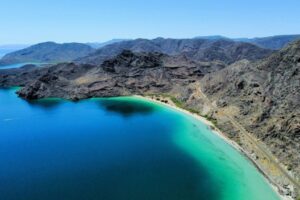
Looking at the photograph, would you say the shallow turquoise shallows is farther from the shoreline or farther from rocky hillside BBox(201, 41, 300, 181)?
rocky hillside BBox(201, 41, 300, 181)

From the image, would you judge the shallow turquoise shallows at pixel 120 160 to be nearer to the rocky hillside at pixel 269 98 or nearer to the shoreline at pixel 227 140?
the shoreline at pixel 227 140

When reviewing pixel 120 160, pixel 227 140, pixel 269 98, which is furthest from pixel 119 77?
pixel 120 160

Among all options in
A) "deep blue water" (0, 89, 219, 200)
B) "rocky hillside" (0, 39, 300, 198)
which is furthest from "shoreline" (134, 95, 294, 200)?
"deep blue water" (0, 89, 219, 200)

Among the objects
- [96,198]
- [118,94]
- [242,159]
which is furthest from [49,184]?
[118,94]

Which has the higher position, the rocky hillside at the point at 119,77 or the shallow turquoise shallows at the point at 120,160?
the shallow turquoise shallows at the point at 120,160

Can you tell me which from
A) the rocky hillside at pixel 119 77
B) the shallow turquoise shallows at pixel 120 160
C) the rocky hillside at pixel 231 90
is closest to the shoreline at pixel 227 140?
the rocky hillside at pixel 231 90

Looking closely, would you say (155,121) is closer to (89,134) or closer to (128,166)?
(89,134)
